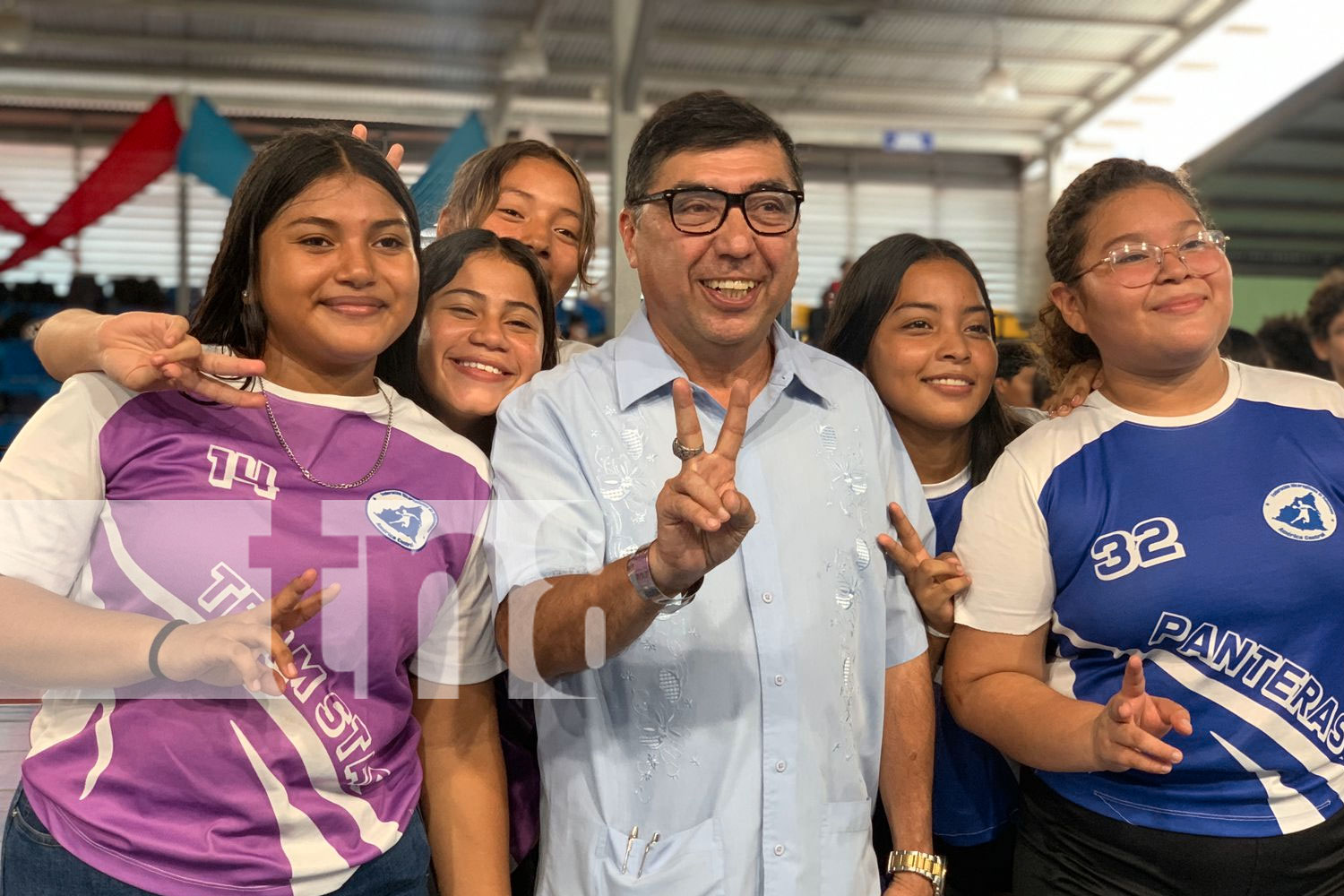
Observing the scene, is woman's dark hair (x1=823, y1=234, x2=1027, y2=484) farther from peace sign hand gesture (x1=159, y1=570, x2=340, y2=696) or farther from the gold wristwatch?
peace sign hand gesture (x1=159, y1=570, x2=340, y2=696)

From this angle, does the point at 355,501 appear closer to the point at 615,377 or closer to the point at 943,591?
the point at 615,377

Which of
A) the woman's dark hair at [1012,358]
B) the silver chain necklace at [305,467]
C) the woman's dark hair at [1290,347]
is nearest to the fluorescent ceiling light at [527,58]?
the woman's dark hair at [1290,347]

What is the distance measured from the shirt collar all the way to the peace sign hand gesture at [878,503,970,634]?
198mm

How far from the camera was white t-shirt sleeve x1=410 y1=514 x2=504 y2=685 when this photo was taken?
1.59m

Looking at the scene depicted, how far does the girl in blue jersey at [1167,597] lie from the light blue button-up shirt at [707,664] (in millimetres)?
208

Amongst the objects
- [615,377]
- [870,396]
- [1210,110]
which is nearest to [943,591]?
[870,396]

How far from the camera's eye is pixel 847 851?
1.56m

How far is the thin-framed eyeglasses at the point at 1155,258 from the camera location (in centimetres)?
171

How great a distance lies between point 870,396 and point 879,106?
1011 cm

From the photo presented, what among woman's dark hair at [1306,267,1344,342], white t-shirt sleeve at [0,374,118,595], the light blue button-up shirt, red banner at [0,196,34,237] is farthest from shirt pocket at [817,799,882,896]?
red banner at [0,196,34,237]

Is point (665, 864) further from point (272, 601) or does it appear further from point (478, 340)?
point (478, 340)

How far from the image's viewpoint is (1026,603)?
1.68 meters

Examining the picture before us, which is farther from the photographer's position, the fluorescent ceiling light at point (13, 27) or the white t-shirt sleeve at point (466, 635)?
the fluorescent ceiling light at point (13, 27)

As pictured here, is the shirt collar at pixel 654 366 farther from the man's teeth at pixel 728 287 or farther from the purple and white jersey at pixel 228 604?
the purple and white jersey at pixel 228 604
